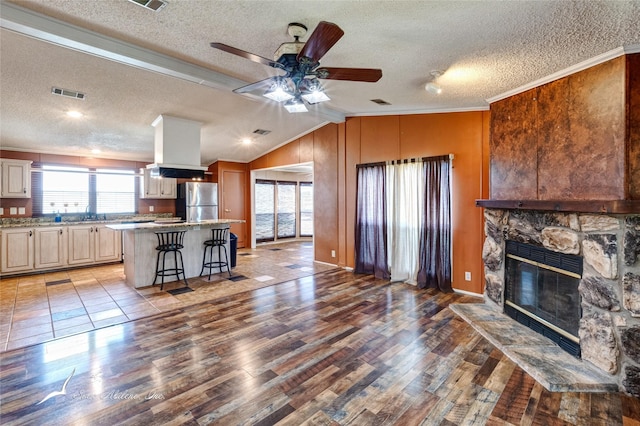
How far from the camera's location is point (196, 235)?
17.7 feet

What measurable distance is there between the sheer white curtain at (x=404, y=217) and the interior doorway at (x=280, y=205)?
3.98 m

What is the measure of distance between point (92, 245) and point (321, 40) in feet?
21.1

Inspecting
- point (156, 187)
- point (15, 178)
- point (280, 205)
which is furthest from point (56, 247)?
point (280, 205)

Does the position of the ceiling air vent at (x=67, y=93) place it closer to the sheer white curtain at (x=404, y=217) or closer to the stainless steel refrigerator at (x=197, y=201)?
the stainless steel refrigerator at (x=197, y=201)

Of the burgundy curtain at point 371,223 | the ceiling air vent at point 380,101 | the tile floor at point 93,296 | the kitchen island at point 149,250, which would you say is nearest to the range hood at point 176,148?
the kitchen island at point 149,250

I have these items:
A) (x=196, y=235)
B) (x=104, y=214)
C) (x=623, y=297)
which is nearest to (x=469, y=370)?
(x=623, y=297)

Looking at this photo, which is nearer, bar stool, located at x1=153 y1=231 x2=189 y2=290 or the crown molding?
the crown molding

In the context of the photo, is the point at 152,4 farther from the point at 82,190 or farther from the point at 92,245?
the point at 82,190

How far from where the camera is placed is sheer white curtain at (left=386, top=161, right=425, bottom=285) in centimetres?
480

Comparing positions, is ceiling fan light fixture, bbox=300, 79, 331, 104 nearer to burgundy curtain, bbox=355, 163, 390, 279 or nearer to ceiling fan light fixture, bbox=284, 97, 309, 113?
ceiling fan light fixture, bbox=284, 97, 309, 113

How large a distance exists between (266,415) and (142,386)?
1.02m

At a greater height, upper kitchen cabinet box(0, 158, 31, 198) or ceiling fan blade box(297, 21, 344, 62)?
ceiling fan blade box(297, 21, 344, 62)

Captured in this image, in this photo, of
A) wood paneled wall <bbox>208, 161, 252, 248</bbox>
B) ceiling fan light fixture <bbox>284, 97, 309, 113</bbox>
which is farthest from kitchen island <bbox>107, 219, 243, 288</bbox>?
ceiling fan light fixture <bbox>284, 97, 309, 113</bbox>

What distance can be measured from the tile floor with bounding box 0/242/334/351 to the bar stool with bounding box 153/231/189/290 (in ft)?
0.70
